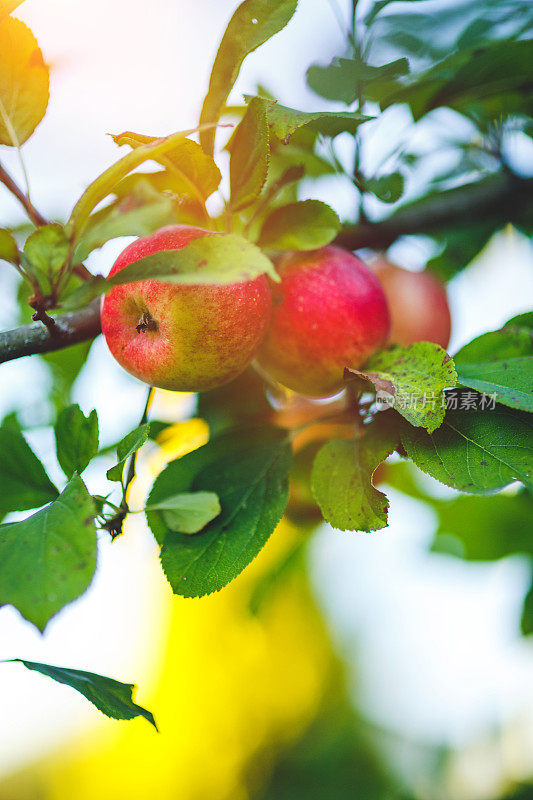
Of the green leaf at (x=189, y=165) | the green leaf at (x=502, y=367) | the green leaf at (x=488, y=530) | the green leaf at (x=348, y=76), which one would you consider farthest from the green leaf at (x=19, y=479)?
the green leaf at (x=488, y=530)

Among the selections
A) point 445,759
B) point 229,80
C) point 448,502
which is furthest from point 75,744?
point 229,80

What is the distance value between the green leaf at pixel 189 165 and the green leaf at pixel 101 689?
0.52 meters

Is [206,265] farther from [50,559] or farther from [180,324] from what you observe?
[50,559]

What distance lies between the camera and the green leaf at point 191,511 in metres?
0.58

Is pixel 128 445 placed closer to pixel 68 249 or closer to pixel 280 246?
pixel 68 249

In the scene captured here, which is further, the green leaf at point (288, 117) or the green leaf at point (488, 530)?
the green leaf at point (488, 530)

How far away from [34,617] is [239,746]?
345 cm

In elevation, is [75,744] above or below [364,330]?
below

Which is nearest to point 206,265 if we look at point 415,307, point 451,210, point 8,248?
point 8,248

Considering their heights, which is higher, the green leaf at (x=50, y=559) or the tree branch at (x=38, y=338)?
the tree branch at (x=38, y=338)

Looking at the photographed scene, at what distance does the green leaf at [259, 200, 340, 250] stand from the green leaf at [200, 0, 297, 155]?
143mm

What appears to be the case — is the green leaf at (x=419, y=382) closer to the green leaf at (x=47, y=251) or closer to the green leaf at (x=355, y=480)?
the green leaf at (x=355, y=480)

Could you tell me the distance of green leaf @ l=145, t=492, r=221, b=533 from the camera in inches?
23.0

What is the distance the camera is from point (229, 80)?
64 centimetres
